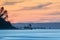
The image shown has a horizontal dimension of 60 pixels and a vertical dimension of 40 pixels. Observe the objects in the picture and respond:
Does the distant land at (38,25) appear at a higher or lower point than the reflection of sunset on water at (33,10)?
lower

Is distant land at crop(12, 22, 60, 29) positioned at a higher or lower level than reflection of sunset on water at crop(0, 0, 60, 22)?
lower

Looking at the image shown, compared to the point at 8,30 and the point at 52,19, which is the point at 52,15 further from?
the point at 8,30

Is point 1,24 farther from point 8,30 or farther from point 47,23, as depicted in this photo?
point 47,23

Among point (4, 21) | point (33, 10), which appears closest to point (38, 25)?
point (33, 10)

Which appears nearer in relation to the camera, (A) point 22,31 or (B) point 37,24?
(B) point 37,24

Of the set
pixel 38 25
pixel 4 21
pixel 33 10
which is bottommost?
pixel 38 25

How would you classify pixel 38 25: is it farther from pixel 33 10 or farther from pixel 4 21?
pixel 4 21

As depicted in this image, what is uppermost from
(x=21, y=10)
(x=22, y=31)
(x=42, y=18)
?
(x=21, y=10)

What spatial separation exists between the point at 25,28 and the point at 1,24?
0.36 meters

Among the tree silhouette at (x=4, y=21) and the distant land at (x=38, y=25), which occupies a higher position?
the tree silhouette at (x=4, y=21)

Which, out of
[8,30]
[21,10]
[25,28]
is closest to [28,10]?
[21,10]

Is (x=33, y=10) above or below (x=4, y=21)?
above

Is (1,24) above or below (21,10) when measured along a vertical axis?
below

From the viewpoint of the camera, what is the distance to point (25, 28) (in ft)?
7.89
